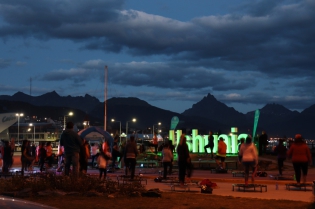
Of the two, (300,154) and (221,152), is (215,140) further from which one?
(300,154)

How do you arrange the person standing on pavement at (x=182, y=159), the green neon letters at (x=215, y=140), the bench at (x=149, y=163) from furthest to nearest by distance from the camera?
the green neon letters at (x=215, y=140) → the bench at (x=149, y=163) → the person standing on pavement at (x=182, y=159)

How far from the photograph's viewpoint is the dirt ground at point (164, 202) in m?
13.1

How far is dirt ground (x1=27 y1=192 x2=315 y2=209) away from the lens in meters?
13.1

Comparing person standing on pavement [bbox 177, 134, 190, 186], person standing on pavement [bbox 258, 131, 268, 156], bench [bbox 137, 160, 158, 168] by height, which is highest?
person standing on pavement [bbox 258, 131, 268, 156]

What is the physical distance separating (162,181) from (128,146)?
1960mm

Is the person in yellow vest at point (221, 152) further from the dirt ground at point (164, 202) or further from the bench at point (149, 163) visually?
the dirt ground at point (164, 202)

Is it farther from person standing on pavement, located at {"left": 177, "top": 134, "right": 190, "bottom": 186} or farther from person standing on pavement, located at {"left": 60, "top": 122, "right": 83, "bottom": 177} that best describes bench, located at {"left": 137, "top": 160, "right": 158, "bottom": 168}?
person standing on pavement, located at {"left": 60, "top": 122, "right": 83, "bottom": 177}

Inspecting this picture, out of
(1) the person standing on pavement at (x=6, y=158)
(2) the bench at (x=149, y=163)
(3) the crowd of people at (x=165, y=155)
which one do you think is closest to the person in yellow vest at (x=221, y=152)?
(3) the crowd of people at (x=165, y=155)

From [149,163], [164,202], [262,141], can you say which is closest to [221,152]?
[149,163]

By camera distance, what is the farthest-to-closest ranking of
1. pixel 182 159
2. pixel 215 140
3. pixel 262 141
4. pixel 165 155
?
pixel 262 141, pixel 215 140, pixel 165 155, pixel 182 159

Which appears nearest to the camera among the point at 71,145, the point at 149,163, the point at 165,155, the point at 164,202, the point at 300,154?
the point at 164,202

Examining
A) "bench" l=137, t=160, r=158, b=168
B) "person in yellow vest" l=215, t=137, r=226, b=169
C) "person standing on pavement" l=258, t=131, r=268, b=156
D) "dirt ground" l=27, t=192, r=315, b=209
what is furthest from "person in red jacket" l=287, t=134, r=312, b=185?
"person standing on pavement" l=258, t=131, r=268, b=156

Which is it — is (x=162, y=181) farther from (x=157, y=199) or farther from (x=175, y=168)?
(x=175, y=168)

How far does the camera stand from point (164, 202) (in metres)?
14.0
